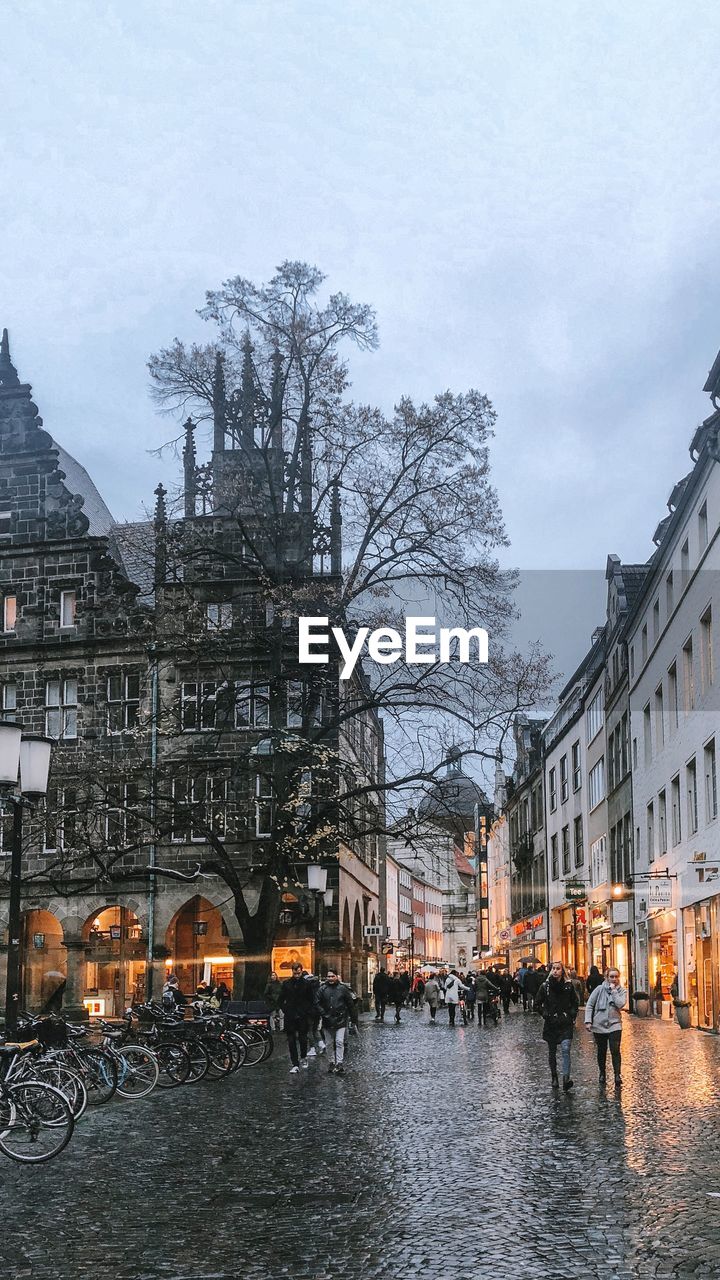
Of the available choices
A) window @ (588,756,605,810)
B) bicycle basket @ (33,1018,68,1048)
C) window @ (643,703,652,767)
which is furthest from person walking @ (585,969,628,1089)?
window @ (588,756,605,810)

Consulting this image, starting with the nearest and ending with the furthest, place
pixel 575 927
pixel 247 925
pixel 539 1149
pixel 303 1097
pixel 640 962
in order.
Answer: pixel 539 1149, pixel 303 1097, pixel 247 925, pixel 640 962, pixel 575 927

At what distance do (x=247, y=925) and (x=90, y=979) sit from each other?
1674cm

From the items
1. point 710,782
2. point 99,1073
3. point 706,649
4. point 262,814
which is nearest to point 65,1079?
point 99,1073

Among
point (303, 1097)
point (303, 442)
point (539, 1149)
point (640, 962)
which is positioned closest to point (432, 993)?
point (640, 962)

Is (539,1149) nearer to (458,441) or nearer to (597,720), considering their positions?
(458,441)

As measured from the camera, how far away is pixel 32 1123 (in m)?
13.8

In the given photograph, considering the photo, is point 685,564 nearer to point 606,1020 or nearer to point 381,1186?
point 606,1020

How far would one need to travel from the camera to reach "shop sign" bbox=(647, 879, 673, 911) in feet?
130

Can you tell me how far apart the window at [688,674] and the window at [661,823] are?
5487 millimetres

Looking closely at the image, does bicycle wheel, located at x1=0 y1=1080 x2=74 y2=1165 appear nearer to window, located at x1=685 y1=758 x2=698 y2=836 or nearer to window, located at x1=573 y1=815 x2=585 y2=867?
window, located at x1=685 y1=758 x2=698 y2=836

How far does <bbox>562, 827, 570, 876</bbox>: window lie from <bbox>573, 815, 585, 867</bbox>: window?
2.55 m

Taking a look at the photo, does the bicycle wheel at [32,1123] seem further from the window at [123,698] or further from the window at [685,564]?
the window at [123,698]

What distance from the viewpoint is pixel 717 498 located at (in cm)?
3356

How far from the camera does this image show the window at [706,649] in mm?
34938
